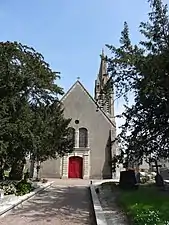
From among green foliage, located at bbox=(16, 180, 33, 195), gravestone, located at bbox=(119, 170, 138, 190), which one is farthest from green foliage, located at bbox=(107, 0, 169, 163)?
green foliage, located at bbox=(16, 180, 33, 195)

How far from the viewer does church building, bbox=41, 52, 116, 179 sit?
35938mm

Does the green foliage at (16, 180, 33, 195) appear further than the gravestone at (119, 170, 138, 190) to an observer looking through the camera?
No

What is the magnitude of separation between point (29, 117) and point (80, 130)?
772 inches

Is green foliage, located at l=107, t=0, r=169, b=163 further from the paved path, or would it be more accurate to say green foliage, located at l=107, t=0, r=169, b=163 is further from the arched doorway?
the arched doorway

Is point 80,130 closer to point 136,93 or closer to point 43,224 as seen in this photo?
point 136,93

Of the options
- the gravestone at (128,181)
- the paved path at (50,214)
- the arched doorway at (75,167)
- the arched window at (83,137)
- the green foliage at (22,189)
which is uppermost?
the arched window at (83,137)

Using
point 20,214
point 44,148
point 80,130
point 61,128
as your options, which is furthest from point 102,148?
point 20,214

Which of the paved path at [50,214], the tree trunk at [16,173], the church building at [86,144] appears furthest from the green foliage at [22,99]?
the church building at [86,144]

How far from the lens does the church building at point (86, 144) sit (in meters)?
35.9

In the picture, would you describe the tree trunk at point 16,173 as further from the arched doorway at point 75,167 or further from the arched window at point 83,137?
the arched window at point 83,137

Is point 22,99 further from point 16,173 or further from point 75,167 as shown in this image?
point 75,167

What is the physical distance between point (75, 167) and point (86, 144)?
3.11 meters

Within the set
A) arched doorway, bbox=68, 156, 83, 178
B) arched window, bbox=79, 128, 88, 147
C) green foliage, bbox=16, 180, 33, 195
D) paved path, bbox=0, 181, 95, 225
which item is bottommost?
paved path, bbox=0, 181, 95, 225

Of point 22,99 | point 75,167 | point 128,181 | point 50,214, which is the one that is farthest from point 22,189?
point 75,167
